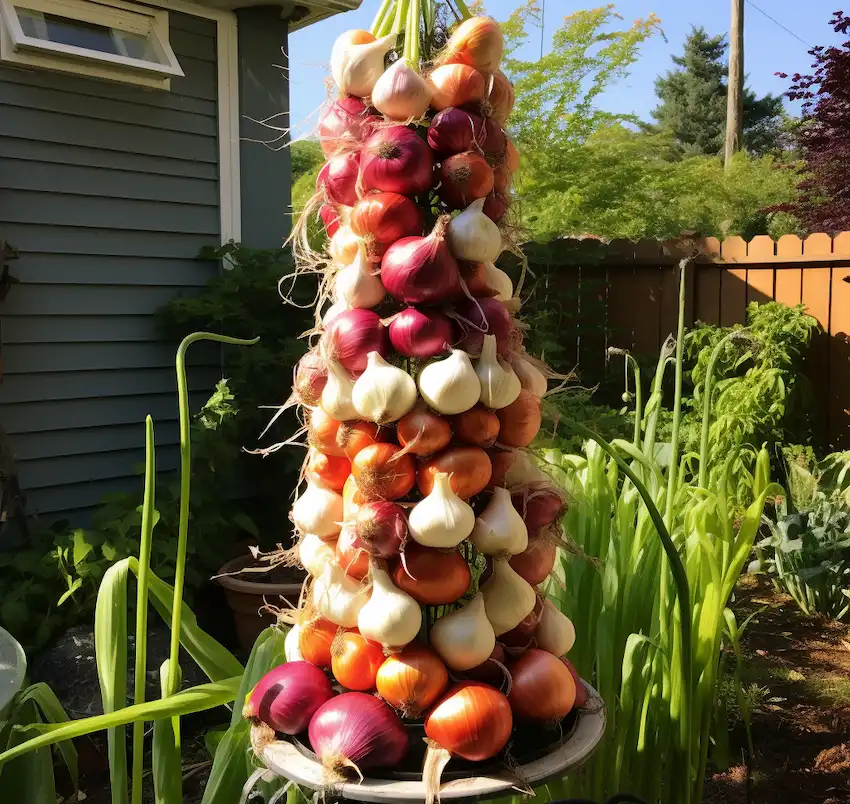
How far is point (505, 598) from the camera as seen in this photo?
74 centimetres

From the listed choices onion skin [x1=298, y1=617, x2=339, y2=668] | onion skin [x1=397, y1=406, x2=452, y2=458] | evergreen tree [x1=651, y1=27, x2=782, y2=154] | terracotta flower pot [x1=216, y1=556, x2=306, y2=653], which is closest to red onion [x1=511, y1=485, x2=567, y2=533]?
onion skin [x1=397, y1=406, x2=452, y2=458]

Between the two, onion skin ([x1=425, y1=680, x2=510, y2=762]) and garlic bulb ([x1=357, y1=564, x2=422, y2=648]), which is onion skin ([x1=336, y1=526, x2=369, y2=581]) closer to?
garlic bulb ([x1=357, y1=564, x2=422, y2=648])

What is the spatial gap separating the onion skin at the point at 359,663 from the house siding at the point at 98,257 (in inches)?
115

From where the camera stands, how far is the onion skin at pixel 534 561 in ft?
2.60

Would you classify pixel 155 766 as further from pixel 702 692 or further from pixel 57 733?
pixel 702 692

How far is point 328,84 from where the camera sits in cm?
91

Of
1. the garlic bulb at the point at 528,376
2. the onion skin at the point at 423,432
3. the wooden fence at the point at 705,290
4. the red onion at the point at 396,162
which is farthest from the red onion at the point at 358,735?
the wooden fence at the point at 705,290

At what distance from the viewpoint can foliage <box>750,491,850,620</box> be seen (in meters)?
2.81

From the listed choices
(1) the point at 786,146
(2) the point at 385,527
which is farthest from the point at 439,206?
(1) the point at 786,146

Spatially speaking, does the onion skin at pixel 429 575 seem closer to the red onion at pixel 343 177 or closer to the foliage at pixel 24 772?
the red onion at pixel 343 177

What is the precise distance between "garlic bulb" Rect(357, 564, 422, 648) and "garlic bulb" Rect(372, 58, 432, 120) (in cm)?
43

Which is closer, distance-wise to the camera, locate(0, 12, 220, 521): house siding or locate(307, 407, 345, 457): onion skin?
locate(307, 407, 345, 457): onion skin

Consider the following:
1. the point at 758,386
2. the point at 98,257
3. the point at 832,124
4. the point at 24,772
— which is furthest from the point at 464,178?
the point at 832,124

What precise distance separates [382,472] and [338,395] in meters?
0.09
